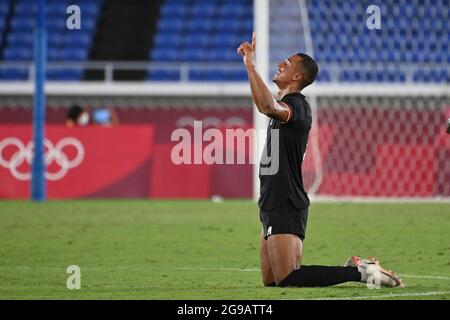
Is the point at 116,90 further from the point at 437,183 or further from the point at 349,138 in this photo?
the point at 437,183

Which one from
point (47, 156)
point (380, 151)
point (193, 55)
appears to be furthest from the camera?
point (193, 55)

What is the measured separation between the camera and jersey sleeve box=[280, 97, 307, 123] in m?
8.23

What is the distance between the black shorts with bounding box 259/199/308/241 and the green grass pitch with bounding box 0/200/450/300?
0.46 m

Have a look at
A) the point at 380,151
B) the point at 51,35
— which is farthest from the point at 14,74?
the point at 380,151

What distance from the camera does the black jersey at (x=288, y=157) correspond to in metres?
8.33

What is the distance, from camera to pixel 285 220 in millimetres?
8258

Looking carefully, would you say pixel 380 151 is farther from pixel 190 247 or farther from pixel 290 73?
pixel 290 73

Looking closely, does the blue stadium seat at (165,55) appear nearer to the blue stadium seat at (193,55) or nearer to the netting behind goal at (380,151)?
the blue stadium seat at (193,55)

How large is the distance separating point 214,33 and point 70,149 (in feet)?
27.8

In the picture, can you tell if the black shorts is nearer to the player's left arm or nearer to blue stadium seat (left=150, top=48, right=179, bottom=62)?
the player's left arm

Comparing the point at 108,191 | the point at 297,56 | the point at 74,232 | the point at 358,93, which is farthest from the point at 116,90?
the point at 297,56

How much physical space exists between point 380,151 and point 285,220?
12486 mm

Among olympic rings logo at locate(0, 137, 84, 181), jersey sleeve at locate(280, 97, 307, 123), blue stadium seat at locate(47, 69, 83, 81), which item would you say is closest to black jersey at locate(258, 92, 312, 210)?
jersey sleeve at locate(280, 97, 307, 123)

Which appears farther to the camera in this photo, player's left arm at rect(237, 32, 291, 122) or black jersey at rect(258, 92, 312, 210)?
black jersey at rect(258, 92, 312, 210)
